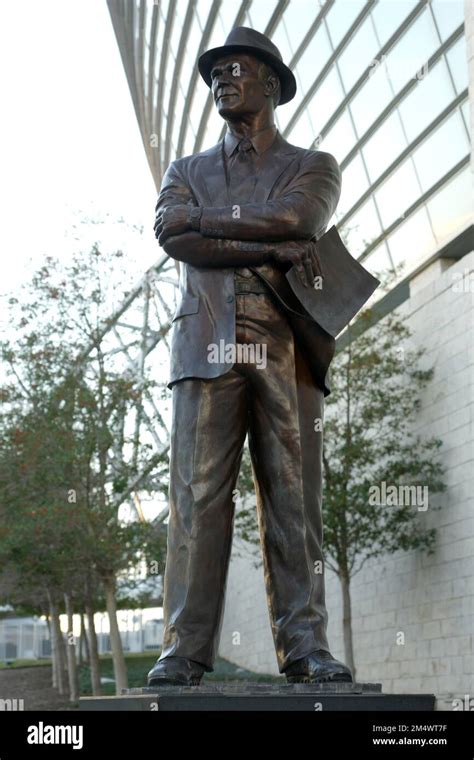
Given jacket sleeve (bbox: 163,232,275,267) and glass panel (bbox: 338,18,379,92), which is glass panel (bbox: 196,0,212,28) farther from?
jacket sleeve (bbox: 163,232,275,267)

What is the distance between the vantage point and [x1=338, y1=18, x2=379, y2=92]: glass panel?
2727 centimetres

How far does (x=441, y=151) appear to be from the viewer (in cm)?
2416

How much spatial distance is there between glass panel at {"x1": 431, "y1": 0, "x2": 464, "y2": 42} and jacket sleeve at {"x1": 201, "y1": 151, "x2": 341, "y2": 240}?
18.4 meters

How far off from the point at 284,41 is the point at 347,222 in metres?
6.04

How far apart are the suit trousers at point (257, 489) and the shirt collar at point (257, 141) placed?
32.2 inches

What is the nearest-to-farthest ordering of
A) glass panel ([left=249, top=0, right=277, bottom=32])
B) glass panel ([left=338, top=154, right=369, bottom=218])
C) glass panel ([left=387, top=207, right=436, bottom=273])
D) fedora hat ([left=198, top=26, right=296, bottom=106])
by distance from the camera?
fedora hat ([left=198, top=26, right=296, bottom=106]) → glass panel ([left=387, top=207, right=436, bottom=273]) → glass panel ([left=338, top=154, right=369, bottom=218]) → glass panel ([left=249, top=0, right=277, bottom=32])

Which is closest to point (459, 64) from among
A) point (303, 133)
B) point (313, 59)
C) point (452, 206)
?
point (452, 206)

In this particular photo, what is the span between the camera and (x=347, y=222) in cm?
2923

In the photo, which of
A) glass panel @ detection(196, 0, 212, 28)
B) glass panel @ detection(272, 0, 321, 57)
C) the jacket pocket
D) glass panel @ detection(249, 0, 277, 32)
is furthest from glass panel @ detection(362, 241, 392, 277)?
the jacket pocket

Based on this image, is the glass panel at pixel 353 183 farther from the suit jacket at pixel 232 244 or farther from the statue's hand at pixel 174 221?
the statue's hand at pixel 174 221

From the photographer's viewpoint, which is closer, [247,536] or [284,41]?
[247,536]

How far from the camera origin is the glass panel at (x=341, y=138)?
95.8ft
